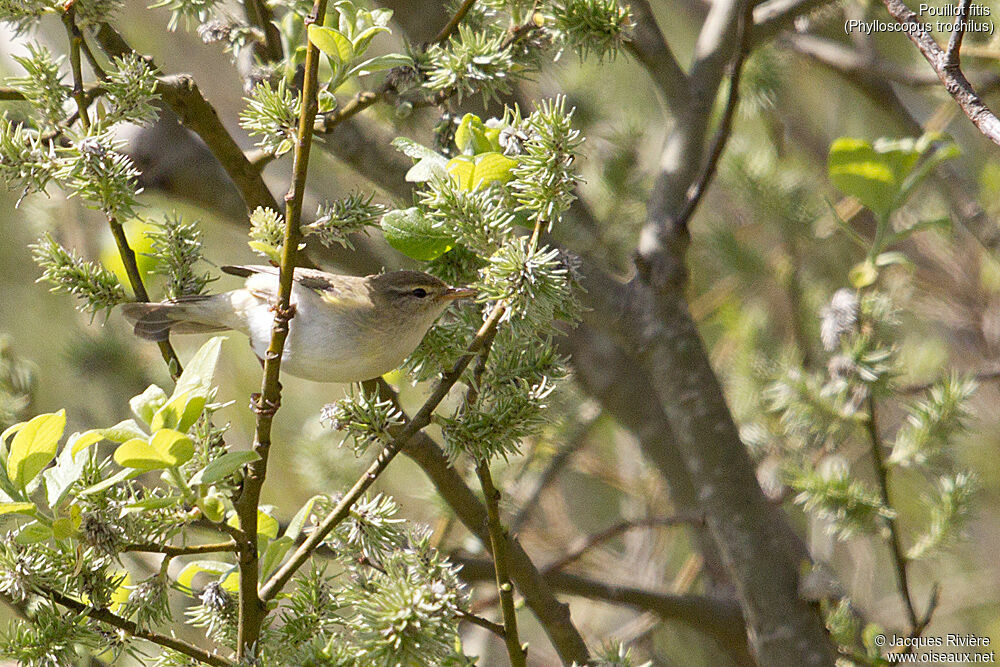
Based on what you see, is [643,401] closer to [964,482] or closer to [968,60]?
[964,482]

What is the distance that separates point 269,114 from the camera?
101 cm

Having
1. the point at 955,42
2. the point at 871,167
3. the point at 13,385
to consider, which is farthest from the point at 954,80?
the point at 13,385

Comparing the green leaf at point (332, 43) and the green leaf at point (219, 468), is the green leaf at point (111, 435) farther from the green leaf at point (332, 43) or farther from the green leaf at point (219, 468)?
the green leaf at point (332, 43)

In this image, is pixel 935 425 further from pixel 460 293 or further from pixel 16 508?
pixel 16 508

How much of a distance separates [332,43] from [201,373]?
1.22 feet

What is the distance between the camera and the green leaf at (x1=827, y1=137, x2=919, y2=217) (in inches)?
58.2

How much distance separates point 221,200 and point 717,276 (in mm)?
1777

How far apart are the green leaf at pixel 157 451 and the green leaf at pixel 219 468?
0.07 feet

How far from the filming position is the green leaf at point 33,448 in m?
0.84

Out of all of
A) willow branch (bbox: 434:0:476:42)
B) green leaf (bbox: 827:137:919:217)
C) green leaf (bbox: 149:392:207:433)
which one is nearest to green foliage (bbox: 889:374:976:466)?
green leaf (bbox: 827:137:919:217)

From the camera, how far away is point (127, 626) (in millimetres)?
892

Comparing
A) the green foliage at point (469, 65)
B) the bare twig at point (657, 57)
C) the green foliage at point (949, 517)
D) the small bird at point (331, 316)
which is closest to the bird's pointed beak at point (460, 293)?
the small bird at point (331, 316)

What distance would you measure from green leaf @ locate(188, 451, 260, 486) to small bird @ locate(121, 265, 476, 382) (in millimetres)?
455

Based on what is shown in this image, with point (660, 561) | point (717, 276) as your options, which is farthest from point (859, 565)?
point (717, 276)
